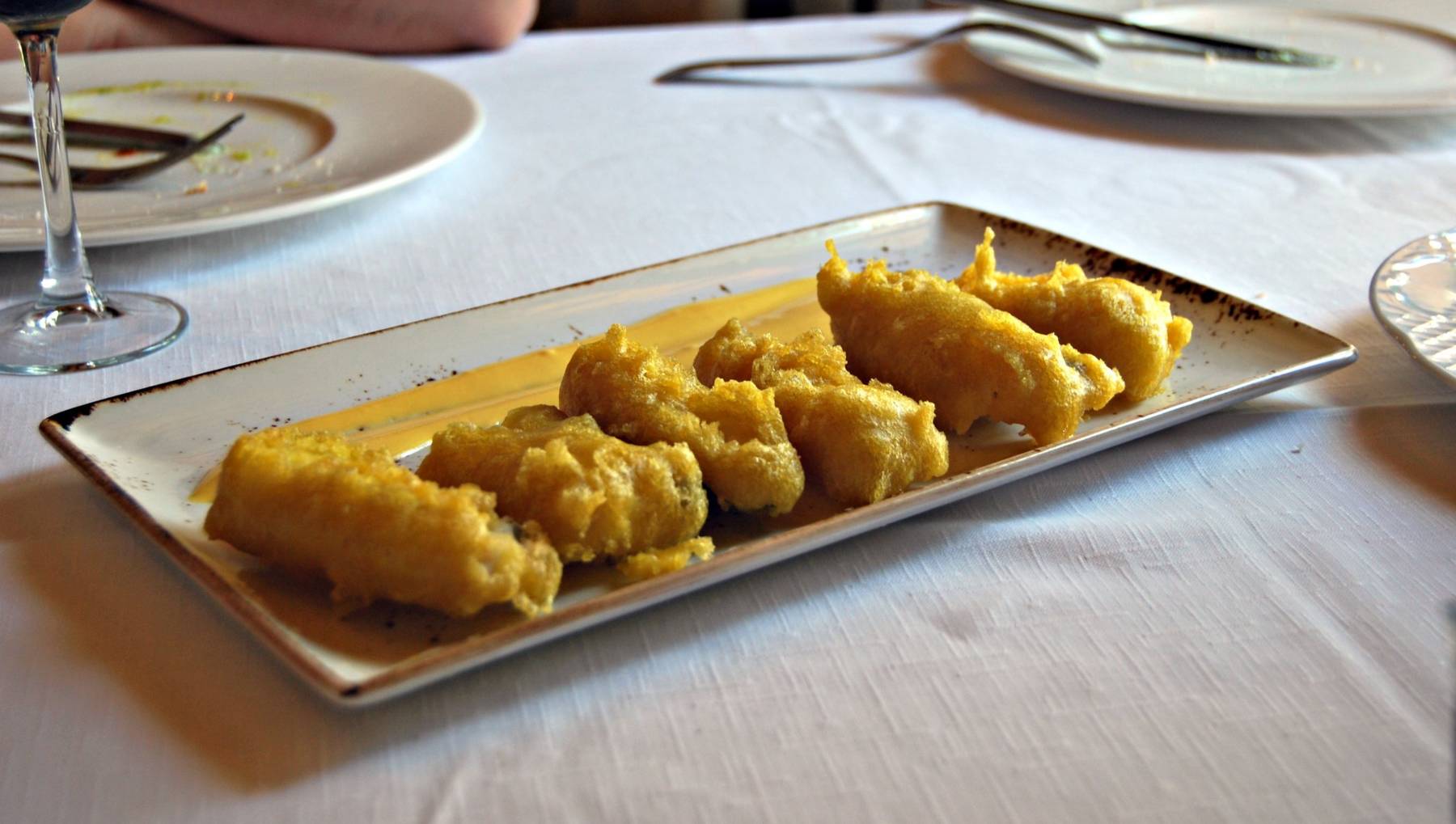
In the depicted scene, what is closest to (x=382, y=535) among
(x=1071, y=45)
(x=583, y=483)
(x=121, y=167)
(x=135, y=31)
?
(x=583, y=483)

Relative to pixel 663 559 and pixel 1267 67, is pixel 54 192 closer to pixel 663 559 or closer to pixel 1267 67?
pixel 663 559

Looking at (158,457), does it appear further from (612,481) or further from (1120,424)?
(1120,424)

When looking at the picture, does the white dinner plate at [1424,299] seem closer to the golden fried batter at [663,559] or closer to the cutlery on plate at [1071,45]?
the golden fried batter at [663,559]

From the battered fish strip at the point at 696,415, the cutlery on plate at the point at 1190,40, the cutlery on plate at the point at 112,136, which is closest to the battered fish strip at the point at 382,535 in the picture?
the battered fish strip at the point at 696,415

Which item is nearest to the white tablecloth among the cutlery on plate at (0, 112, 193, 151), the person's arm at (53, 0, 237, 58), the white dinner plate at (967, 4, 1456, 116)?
the cutlery on plate at (0, 112, 193, 151)

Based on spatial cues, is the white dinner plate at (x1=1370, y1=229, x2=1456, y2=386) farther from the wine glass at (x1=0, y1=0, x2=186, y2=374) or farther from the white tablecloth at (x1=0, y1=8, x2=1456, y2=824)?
the wine glass at (x1=0, y1=0, x2=186, y2=374)

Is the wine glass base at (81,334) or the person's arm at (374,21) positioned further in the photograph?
the person's arm at (374,21)

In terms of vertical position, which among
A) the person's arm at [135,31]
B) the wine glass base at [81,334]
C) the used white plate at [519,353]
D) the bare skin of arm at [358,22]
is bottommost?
the person's arm at [135,31]
